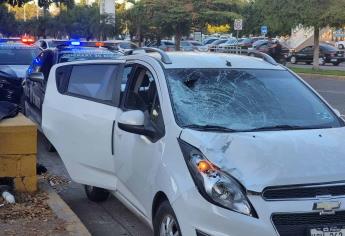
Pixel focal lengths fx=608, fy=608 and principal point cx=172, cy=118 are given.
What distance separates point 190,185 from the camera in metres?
3.98

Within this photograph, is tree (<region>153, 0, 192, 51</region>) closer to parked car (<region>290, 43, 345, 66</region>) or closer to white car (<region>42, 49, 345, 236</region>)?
parked car (<region>290, 43, 345, 66</region>)

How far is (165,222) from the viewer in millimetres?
4320

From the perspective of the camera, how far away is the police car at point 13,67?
479 inches

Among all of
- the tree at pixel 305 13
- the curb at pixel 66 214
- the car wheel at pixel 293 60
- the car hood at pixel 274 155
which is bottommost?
the curb at pixel 66 214

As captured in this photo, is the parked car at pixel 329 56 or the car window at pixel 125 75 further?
the parked car at pixel 329 56

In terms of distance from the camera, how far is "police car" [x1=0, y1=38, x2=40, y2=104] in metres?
12.2

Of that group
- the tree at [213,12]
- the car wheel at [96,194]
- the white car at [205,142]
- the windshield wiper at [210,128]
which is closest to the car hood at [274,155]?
the white car at [205,142]

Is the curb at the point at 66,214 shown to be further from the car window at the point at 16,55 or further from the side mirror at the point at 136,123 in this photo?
the car window at the point at 16,55

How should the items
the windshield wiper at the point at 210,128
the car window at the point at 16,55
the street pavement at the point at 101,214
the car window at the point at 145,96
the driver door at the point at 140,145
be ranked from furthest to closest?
1. the car window at the point at 16,55
2. the street pavement at the point at 101,214
3. the car window at the point at 145,96
4. the driver door at the point at 140,145
5. the windshield wiper at the point at 210,128

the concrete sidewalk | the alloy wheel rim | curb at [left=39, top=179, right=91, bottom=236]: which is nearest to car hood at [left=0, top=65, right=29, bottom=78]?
the concrete sidewalk

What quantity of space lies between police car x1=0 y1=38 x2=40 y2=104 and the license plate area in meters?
9.34

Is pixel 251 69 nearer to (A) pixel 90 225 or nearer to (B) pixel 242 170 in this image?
(B) pixel 242 170

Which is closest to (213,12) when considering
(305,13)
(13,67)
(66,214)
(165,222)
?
(305,13)

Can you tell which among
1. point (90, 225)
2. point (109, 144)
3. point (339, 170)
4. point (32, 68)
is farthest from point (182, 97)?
point (32, 68)
